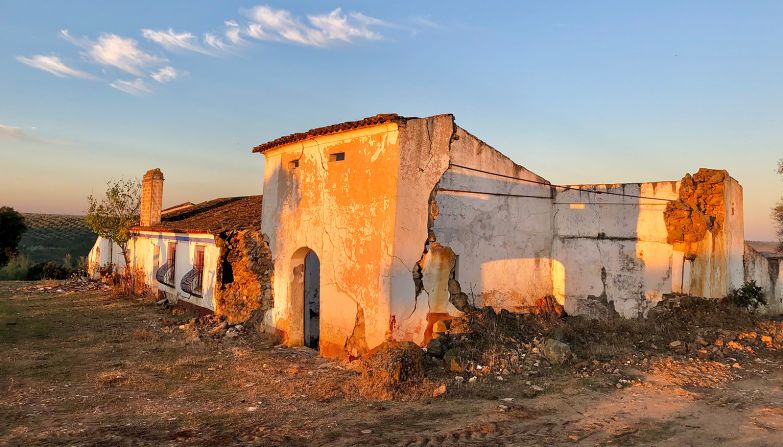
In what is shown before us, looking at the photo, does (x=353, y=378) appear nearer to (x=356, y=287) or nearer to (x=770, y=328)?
(x=356, y=287)

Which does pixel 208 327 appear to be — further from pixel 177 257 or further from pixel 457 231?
pixel 457 231

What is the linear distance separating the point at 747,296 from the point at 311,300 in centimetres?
1008

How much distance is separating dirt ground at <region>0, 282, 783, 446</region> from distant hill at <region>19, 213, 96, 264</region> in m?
35.1

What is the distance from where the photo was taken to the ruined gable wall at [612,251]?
36.2 ft

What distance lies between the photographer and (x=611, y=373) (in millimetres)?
8484

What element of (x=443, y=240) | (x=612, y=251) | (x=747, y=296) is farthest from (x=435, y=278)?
(x=747, y=296)

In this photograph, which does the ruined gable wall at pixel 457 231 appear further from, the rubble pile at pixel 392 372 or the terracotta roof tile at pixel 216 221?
the terracotta roof tile at pixel 216 221

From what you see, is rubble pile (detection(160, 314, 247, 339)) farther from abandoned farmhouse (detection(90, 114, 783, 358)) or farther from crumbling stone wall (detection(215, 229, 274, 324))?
abandoned farmhouse (detection(90, 114, 783, 358))

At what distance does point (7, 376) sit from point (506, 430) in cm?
840

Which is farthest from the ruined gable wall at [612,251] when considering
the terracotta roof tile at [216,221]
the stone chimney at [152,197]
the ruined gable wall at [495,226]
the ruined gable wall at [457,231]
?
the stone chimney at [152,197]

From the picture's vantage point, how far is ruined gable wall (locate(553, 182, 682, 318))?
435 inches

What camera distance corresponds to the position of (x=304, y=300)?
12.4 m

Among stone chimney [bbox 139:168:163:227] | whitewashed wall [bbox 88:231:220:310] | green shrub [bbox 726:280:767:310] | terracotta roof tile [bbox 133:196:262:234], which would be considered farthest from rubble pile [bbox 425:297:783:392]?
stone chimney [bbox 139:168:163:227]

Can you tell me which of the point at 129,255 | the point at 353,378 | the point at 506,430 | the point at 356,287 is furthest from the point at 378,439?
the point at 129,255
